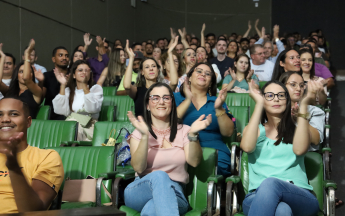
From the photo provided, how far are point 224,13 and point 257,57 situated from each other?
6.00m

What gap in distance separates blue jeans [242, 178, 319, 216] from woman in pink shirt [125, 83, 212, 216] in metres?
0.40

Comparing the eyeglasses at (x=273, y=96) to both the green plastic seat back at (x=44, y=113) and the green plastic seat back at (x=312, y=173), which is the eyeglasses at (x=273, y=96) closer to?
the green plastic seat back at (x=312, y=173)

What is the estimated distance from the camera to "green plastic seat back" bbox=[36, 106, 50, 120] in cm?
419

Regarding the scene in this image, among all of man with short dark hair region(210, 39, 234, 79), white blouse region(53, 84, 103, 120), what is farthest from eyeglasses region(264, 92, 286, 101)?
man with short dark hair region(210, 39, 234, 79)

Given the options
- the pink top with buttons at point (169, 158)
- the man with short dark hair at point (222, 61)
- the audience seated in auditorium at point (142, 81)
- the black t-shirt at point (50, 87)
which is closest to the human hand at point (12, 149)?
the pink top with buttons at point (169, 158)

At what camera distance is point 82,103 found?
418 centimetres

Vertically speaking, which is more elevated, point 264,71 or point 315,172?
point 264,71

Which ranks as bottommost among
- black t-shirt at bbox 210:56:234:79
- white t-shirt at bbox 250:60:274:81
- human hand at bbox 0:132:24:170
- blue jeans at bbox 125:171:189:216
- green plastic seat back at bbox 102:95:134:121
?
blue jeans at bbox 125:171:189:216

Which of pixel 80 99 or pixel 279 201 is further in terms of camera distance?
pixel 80 99

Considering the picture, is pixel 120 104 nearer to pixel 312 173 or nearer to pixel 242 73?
pixel 242 73

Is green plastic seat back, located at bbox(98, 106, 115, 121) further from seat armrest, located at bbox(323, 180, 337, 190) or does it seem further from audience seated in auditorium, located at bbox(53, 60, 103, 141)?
seat armrest, located at bbox(323, 180, 337, 190)

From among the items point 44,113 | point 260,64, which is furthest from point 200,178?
point 260,64

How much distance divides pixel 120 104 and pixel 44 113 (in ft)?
2.97

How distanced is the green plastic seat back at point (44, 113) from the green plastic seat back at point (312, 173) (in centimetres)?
241
